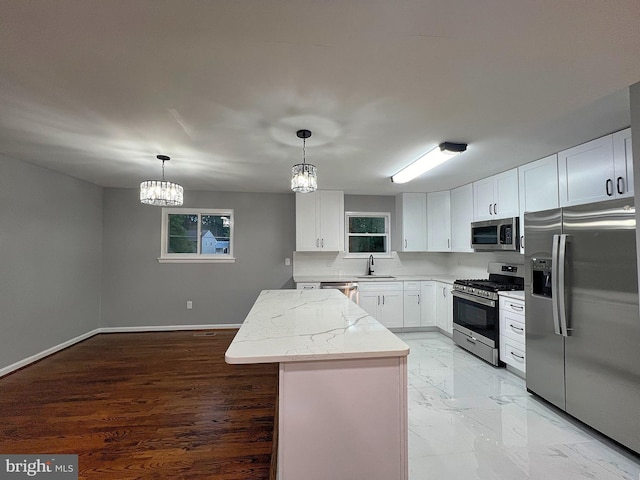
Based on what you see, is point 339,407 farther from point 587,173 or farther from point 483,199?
point 483,199

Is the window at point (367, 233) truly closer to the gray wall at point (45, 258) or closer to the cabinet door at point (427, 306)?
the cabinet door at point (427, 306)

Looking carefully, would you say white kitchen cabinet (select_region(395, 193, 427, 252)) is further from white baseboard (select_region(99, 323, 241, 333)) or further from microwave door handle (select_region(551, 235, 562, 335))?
white baseboard (select_region(99, 323, 241, 333))

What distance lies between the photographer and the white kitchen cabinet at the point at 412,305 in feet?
A: 15.1

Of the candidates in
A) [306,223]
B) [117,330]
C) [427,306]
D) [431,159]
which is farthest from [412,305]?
[117,330]

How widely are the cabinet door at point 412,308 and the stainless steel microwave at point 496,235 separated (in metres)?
1.14

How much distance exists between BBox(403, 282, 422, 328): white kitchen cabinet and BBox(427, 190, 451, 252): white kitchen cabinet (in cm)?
76

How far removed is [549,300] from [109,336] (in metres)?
5.61

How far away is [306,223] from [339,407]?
3543mm

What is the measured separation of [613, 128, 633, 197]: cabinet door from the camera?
2.24m

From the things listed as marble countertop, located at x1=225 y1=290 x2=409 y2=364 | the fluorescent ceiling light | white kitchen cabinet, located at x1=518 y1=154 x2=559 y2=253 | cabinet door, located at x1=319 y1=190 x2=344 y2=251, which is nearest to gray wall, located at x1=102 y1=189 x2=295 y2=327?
cabinet door, located at x1=319 y1=190 x2=344 y2=251

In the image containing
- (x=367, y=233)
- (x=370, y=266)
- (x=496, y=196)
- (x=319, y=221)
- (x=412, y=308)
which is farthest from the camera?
(x=367, y=233)

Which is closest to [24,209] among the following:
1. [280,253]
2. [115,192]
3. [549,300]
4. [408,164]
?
[115,192]

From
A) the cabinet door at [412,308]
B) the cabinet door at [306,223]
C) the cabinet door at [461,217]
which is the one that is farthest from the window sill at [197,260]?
the cabinet door at [461,217]

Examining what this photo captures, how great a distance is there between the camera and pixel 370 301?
14.8 ft
